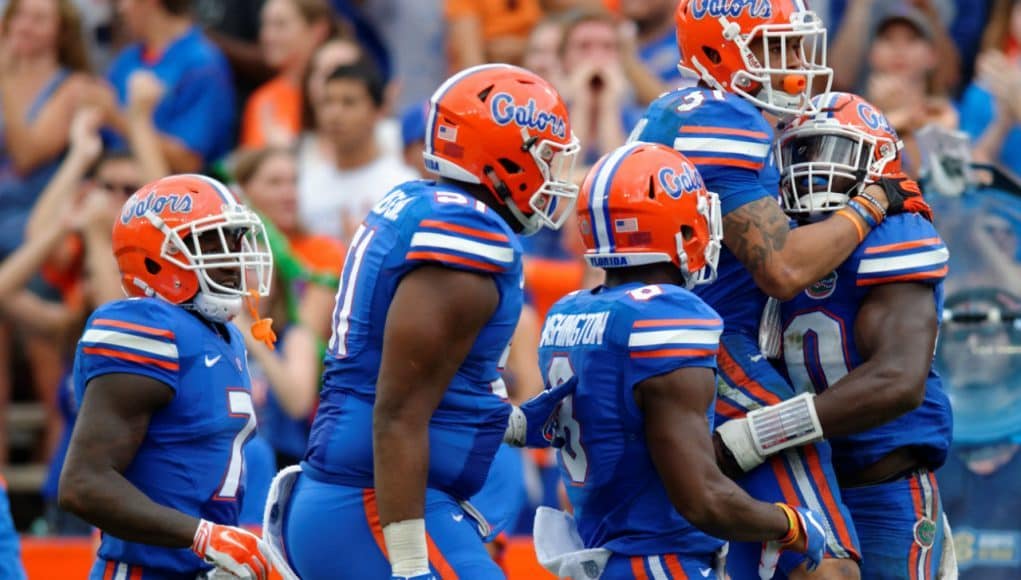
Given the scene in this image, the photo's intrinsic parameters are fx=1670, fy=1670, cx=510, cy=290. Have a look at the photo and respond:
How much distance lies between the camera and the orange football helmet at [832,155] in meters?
5.14

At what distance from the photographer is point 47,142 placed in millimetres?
9398

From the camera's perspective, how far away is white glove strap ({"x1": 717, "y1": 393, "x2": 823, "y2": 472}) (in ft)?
16.0

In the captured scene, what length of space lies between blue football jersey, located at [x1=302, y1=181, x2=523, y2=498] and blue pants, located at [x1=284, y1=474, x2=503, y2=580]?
0.16 ft

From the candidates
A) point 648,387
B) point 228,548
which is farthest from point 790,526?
point 228,548

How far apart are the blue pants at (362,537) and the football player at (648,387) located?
1.23 feet

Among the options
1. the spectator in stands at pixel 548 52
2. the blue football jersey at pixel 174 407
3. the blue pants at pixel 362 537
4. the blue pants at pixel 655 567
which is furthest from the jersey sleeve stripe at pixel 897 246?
the spectator in stands at pixel 548 52

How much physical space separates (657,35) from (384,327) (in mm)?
5660

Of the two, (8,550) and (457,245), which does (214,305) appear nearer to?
(457,245)

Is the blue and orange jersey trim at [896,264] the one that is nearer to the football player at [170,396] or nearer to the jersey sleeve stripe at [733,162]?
the jersey sleeve stripe at [733,162]

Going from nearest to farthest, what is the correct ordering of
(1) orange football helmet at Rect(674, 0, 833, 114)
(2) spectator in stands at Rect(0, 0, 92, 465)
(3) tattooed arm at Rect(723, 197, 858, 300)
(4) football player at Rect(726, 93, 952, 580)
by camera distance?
1. (3) tattooed arm at Rect(723, 197, 858, 300)
2. (4) football player at Rect(726, 93, 952, 580)
3. (1) orange football helmet at Rect(674, 0, 833, 114)
4. (2) spectator in stands at Rect(0, 0, 92, 465)

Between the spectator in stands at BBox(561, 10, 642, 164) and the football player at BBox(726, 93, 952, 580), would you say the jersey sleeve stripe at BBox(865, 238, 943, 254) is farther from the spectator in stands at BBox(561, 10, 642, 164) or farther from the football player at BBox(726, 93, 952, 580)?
the spectator in stands at BBox(561, 10, 642, 164)

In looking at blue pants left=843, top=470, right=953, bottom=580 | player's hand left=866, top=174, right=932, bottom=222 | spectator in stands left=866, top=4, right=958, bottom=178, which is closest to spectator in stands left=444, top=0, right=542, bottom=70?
spectator in stands left=866, top=4, right=958, bottom=178

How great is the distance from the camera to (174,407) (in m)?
4.77

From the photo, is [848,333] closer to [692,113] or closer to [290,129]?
[692,113]
